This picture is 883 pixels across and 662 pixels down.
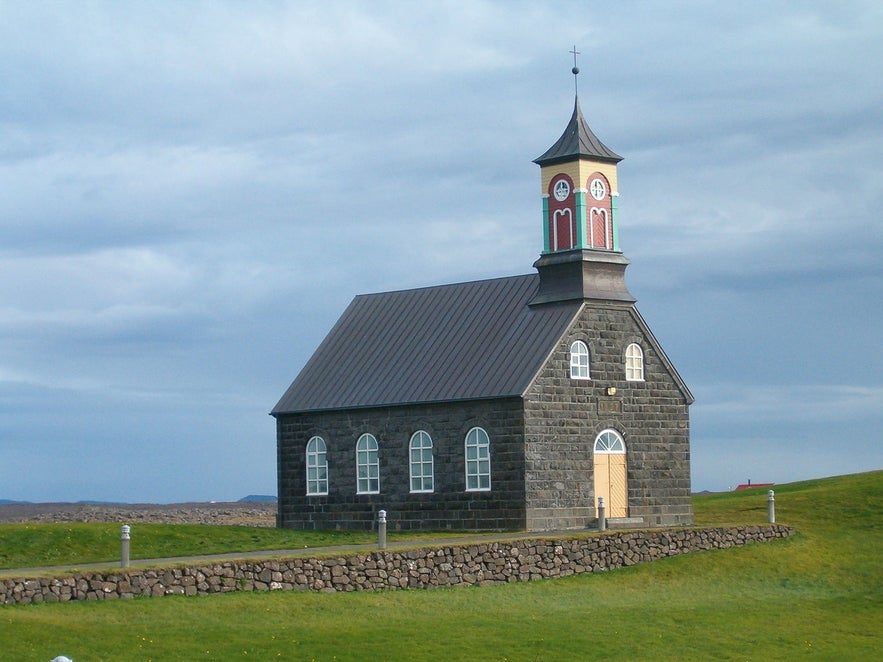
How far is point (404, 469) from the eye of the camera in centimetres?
4991

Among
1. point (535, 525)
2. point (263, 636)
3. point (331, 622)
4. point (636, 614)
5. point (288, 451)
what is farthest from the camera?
point (288, 451)

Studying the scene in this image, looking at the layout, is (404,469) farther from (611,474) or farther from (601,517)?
(601,517)

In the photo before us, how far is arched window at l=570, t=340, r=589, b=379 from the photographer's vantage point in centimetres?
4800

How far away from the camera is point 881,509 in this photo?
52156mm

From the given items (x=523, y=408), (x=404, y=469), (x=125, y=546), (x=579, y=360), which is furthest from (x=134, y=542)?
(x=579, y=360)

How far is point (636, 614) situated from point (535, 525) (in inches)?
421

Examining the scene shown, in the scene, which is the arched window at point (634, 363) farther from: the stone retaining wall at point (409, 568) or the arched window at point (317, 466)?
the arched window at point (317, 466)

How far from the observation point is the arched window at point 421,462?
49281 mm

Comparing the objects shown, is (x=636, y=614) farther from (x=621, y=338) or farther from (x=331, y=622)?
(x=621, y=338)

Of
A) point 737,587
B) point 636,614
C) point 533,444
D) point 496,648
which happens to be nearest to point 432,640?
point 496,648

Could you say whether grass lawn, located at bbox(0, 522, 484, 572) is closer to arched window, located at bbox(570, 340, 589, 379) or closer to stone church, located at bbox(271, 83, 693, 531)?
stone church, located at bbox(271, 83, 693, 531)

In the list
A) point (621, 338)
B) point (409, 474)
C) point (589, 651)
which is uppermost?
point (621, 338)

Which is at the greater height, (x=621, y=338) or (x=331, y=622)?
(x=621, y=338)

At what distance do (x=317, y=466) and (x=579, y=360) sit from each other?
34.8 feet
